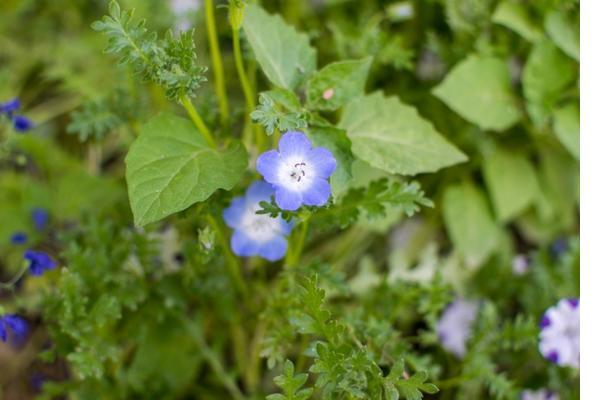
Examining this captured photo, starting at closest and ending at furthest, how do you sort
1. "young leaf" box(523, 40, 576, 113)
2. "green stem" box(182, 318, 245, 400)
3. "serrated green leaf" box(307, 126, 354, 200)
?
"serrated green leaf" box(307, 126, 354, 200), "green stem" box(182, 318, 245, 400), "young leaf" box(523, 40, 576, 113)

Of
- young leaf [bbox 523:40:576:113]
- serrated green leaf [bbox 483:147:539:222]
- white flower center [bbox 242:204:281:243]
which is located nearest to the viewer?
white flower center [bbox 242:204:281:243]

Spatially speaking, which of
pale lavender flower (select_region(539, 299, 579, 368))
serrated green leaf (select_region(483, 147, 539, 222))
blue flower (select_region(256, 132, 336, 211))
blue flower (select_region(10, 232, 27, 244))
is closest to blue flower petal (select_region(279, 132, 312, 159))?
blue flower (select_region(256, 132, 336, 211))

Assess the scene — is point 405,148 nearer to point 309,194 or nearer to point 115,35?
point 309,194

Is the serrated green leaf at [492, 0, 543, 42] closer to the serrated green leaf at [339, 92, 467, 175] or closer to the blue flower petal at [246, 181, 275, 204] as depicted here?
the serrated green leaf at [339, 92, 467, 175]

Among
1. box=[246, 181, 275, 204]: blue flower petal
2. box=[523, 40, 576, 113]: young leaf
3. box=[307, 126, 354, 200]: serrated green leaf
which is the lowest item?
box=[523, 40, 576, 113]: young leaf

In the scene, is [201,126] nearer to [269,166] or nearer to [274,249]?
[269,166]

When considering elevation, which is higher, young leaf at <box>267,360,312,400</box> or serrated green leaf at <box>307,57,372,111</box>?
serrated green leaf at <box>307,57,372,111</box>
